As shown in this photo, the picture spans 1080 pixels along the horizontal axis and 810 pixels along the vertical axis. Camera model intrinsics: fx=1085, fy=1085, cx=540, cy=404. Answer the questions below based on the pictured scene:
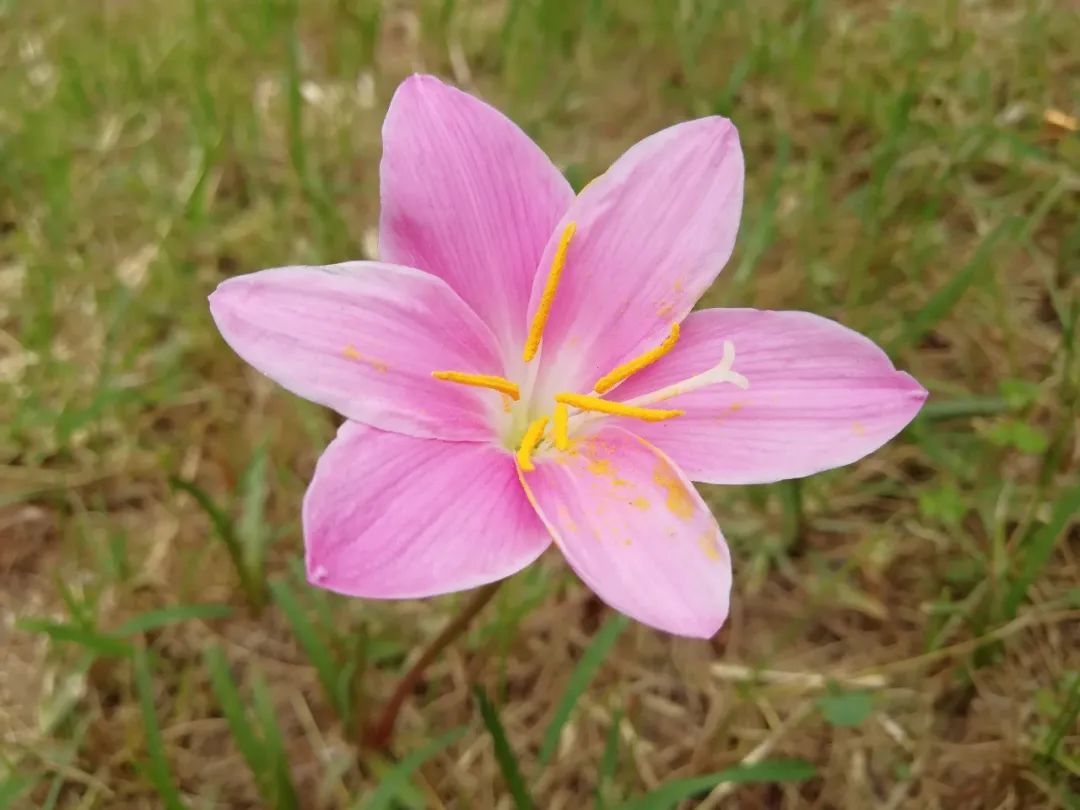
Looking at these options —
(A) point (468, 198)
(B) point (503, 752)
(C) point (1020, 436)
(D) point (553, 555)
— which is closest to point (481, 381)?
(A) point (468, 198)

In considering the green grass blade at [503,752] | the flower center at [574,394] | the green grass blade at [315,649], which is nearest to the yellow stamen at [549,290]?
the flower center at [574,394]

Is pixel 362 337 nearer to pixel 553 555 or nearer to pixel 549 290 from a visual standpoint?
pixel 549 290

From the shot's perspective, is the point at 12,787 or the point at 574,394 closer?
the point at 574,394

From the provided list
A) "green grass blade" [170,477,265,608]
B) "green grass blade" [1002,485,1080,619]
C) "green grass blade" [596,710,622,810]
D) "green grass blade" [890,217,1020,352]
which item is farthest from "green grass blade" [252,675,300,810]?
"green grass blade" [890,217,1020,352]

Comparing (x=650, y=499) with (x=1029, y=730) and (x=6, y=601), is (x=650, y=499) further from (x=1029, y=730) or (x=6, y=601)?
(x=6, y=601)

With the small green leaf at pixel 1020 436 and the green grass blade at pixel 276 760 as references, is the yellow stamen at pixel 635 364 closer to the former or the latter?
the green grass blade at pixel 276 760

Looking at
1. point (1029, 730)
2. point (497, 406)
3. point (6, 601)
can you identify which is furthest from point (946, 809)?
point (6, 601)

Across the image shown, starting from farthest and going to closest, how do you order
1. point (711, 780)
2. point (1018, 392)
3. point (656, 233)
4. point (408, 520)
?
point (1018, 392) → point (711, 780) → point (656, 233) → point (408, 520)
